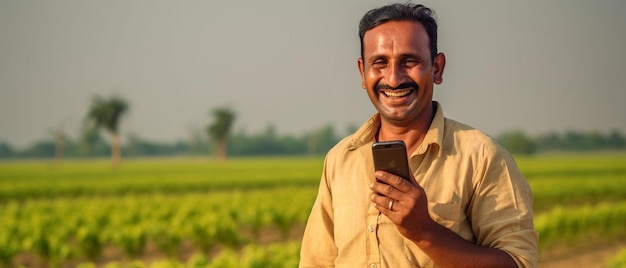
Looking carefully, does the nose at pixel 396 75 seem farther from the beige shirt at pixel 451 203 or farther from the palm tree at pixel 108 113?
the palm tree at pixel 108 113

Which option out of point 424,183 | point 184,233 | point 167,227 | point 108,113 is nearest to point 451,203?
point 424,183

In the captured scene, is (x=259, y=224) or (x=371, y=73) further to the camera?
(x=259, y=224)

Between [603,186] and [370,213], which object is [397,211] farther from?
[603,186]

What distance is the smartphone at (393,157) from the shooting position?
1.40 metres

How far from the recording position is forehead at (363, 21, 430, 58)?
1.62 m

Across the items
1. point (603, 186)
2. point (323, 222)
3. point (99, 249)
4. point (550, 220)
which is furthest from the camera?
point (603, 186)

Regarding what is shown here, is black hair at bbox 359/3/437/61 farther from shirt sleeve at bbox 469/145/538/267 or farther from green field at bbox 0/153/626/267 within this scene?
green field at bbox 0/153/626/267

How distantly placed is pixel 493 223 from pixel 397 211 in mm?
275

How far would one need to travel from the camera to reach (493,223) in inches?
61.2

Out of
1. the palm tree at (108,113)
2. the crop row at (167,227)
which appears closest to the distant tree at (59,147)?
the palm tree at (108,113)

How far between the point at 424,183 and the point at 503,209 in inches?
7.4

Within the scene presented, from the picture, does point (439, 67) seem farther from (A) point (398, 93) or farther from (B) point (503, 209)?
(B) point (503, 209)

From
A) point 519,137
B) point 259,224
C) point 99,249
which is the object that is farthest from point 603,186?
point 519,137

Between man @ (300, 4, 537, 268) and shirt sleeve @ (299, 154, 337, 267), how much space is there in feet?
0.25
